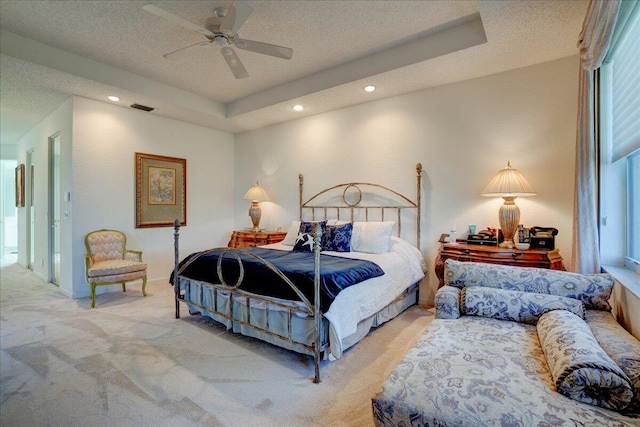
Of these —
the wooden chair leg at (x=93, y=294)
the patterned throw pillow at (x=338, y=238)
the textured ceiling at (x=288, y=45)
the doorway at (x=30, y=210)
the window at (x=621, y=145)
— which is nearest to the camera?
the window at (x=621, y=145)

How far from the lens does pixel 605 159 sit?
8.12ft

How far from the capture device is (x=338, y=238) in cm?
373

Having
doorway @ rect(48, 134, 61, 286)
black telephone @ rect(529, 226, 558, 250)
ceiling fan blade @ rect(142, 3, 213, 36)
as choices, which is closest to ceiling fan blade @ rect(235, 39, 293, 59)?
ceiling fan blade @ rect(142, 3, 213, 36)

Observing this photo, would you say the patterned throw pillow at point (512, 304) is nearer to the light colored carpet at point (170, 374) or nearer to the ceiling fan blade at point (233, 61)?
the light colored carpet at point (170, 374)

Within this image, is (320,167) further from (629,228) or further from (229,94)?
(629,228)

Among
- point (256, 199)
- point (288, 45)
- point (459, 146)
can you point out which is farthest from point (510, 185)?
point (256, 199)

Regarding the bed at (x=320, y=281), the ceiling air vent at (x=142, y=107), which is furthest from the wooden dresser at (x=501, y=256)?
the ceiling air vent at (x=142, y=107)

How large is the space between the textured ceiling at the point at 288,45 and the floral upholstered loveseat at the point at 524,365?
2.22m

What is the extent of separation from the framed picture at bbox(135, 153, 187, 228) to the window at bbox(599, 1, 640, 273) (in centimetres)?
547

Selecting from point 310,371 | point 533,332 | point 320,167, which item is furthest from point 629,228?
point 320,167

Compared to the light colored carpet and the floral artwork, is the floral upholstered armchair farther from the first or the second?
the floral artwork

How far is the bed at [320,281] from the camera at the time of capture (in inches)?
90.7

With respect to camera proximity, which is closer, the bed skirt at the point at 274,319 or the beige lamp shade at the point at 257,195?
the bed skirt at the point at 274,319

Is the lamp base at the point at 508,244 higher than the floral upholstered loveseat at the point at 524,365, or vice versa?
the lamp base at the point at 508,244
